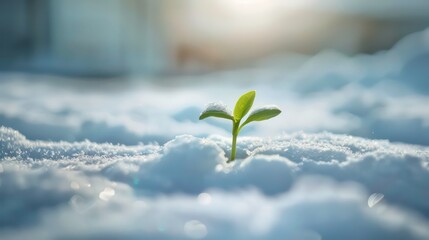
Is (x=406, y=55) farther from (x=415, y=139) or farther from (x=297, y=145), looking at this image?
(x=297, y=145)

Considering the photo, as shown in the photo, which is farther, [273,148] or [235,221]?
[273,148]

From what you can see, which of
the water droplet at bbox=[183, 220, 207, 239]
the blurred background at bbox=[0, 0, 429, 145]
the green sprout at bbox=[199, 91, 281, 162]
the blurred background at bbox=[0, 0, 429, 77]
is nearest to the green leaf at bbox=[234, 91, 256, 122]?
the green sprout at bbox=[199, 91, 281, 162]

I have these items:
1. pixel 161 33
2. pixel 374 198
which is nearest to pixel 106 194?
pixel 374 198

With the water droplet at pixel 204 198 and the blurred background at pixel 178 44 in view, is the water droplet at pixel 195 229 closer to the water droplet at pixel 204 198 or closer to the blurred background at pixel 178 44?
the water droplet at pixel 204 198

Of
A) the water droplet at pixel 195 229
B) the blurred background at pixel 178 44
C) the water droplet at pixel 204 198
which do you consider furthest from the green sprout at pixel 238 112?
the blurred background at pixel 178 44

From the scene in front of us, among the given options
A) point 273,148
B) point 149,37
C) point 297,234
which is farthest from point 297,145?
point 149,37

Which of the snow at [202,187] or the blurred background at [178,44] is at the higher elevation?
the blurred background at [178,44]
